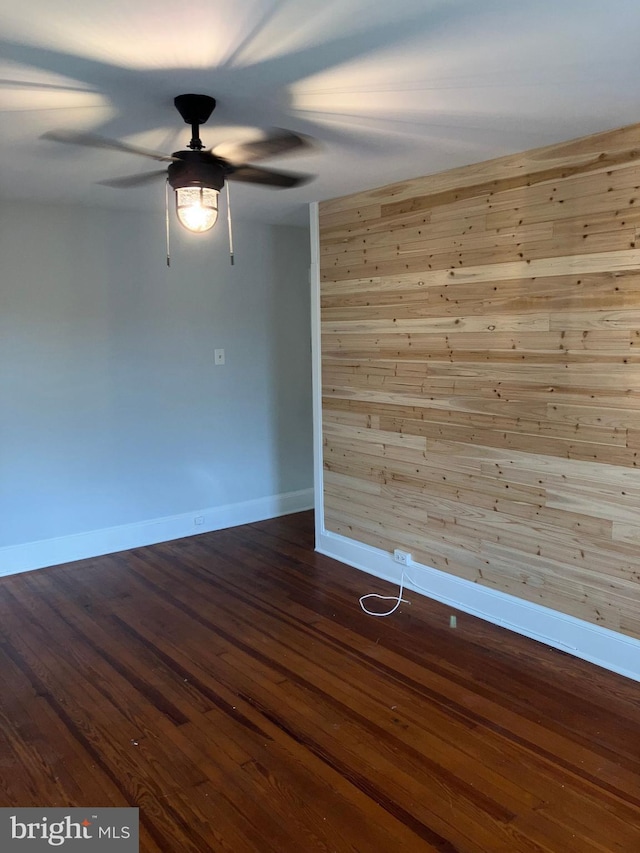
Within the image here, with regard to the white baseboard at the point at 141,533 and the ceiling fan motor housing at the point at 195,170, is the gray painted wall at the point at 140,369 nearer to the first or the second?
the white baseboard at the point at 141,533

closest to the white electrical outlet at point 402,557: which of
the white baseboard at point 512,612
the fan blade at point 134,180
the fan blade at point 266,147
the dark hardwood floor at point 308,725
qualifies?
the white baseboard at point 512,612

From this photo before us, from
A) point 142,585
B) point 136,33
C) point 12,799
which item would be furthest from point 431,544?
point 136,33

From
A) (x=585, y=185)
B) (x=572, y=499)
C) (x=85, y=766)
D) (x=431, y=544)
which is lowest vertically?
(x=85, y=766)

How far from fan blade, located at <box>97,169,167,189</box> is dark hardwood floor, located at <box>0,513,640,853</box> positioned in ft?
7.11

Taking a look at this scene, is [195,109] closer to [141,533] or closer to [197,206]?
[197,206]

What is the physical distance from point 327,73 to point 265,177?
1.15 meters

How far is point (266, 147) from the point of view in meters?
2.65

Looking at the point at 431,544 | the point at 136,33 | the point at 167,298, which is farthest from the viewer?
the point at 167,298

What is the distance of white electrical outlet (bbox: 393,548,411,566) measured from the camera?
3607mm

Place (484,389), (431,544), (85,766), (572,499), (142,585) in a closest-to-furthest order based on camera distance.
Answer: (85,766)
(572,499)
(484,389)
(431,544)
(142,585)

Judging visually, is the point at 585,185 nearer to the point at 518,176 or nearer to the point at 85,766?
the point at 518,176

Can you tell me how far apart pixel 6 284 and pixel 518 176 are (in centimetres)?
288

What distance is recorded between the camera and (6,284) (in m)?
3.74

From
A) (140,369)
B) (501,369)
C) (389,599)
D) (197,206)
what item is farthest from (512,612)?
(140,369)
